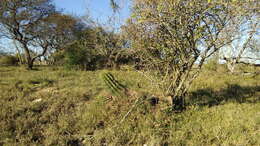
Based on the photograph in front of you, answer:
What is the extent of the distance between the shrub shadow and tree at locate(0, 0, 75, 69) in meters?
12.1

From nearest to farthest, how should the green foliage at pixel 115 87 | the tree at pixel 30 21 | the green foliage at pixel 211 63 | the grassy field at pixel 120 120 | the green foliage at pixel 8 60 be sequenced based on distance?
the grassy field at pixel 120 120
the green foliage at pixel 115 87
the green foliage at pixel 211 63
the tree at pixel 30 21
the green foliage at pixel 8 60

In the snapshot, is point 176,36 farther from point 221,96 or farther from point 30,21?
point 30,21

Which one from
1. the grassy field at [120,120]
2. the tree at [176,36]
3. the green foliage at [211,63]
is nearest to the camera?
the grassy field at [120,120]

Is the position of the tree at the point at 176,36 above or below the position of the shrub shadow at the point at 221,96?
above

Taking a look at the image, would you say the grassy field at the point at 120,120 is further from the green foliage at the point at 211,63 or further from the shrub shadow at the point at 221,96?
the green foliage at the point at 211,63

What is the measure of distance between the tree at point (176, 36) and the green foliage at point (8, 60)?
1764cm

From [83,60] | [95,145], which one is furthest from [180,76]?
[83,60]

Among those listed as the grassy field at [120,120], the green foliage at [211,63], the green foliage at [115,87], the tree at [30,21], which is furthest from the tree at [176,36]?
the tree at [30,21]

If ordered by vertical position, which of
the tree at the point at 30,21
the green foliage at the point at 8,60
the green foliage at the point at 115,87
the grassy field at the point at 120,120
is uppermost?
the tree at the point at 30,21

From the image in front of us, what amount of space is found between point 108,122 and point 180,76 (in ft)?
6.56

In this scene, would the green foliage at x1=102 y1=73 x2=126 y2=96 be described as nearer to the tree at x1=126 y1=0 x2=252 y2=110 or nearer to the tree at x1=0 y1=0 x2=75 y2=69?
the tree at x1=126 y1=0 x2=252 y2=110

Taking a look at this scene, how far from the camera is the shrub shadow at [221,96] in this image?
4.13 meters

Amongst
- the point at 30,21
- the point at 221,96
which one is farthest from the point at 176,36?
the point at 30,21

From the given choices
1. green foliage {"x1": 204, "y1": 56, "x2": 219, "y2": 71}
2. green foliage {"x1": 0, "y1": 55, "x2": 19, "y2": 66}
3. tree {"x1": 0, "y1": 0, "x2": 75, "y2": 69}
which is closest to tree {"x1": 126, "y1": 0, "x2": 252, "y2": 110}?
green foliage {"x1": 204, "y1": 56, "x2": 219, "y2": 71}
